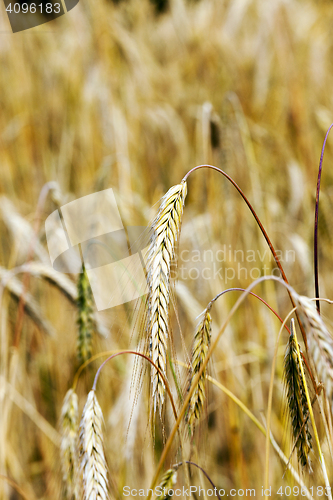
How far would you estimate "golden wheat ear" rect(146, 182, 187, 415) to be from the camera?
375mm

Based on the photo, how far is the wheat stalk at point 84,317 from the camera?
655 millimetres

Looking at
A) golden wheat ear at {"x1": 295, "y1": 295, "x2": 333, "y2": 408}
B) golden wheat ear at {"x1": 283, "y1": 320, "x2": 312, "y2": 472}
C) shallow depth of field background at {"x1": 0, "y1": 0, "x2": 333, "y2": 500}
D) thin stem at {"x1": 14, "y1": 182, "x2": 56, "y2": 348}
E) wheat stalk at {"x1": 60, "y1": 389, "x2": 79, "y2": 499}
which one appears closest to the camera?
golden wheat ear at {"x1": 295, "y1": 295, "x2": 333, "y2": 408}

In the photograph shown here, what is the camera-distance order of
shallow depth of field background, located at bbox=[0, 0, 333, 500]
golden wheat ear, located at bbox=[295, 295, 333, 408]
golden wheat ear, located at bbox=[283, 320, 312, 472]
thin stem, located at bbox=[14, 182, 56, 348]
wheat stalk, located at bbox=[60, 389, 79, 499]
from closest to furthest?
golden wheat ear, located at bbox=[295, 295, 333, 408]
golden wheat ear, located at bbox=[283, 320, 312, 472]
wheat stalk, located at bbox=[60, 389, 79, 499]
thin stem, located at bbox=[14, 182, 56, 348]
shallow depth of field background, located at bbox=[0, 0, 333, 500]

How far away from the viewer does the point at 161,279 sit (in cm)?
39

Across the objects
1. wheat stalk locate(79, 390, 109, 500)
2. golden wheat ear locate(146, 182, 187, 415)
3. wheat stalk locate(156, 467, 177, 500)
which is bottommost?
wheat stalk locate(156, 467, 177, 500)

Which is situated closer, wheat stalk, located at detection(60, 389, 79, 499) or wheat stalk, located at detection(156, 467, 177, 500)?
wheat stalk, located at detection(156, 467, 177, 500)

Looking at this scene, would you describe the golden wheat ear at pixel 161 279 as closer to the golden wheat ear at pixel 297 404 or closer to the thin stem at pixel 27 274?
the golden wheat ear at pixel 297 404

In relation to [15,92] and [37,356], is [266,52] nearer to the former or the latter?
[15,92]

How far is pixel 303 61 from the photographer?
1.65 metres

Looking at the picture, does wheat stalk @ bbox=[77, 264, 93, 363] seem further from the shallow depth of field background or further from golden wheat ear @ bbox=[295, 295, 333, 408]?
golden wheat ear @ bbox=[295, 295, 333, 408]

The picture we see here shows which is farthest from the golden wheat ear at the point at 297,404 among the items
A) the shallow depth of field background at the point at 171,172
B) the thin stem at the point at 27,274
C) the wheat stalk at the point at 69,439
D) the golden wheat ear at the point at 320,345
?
the thin stem at the point at 27,274

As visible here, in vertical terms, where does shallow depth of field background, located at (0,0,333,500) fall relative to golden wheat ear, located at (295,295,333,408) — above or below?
above

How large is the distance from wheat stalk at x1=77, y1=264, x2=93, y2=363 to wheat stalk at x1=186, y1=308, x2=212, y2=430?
267 mm

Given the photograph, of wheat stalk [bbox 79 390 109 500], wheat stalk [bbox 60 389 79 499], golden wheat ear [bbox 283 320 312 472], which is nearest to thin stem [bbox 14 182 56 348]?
wheat stalk [bbox 60 389 79 499]
